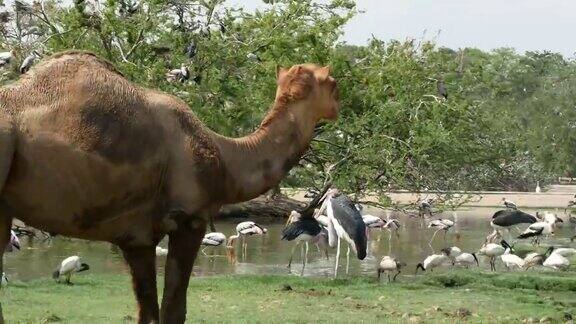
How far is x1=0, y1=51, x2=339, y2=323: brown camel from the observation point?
570 cm

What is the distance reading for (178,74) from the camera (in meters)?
16.7

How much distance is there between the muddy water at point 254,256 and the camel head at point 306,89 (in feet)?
30.7

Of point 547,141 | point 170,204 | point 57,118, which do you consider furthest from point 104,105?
point 547,141

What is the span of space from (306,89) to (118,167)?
1516 millimetres

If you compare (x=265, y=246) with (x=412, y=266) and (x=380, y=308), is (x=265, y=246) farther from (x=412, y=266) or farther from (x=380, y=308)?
(x=380, y=308)

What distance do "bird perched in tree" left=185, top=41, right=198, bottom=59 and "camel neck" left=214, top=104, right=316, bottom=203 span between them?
10.9 m

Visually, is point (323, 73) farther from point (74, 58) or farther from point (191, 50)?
point (191, 50)

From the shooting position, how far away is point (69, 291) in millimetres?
12453

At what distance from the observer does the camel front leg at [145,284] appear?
637 centimetres

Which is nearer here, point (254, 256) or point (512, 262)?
point (512, 262)

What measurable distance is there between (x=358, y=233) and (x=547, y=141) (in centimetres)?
4336

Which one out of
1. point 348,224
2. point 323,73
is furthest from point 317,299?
point 323,73

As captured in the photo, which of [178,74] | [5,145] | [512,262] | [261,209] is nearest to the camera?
[5,145]

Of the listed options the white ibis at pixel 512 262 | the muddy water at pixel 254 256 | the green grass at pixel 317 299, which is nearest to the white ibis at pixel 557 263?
Answer: the white ibis at pixel 512 262
